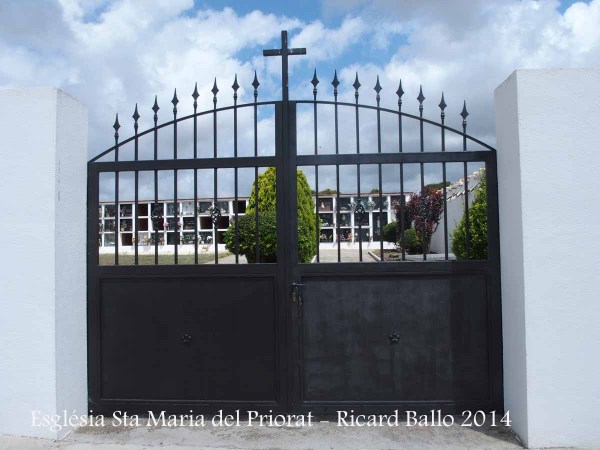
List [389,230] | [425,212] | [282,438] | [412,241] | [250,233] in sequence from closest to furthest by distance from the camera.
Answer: [282,438] < [425,212] < [250,233] < [412,241] < [389,230]

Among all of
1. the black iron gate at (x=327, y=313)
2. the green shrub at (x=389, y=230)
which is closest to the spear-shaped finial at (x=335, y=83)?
the black iron gate at (x=327, y=313)

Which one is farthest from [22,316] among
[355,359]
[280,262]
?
[355,359]

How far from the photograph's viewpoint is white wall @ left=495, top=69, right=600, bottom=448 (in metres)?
3.32

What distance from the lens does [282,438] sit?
3.52 m

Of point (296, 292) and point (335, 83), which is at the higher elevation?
point (335, 83)

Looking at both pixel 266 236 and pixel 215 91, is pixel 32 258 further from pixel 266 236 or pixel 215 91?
pixel 266 236

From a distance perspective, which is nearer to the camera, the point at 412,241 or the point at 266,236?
the point at 266,236

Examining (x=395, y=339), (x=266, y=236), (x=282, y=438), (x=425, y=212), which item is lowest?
(x=282, y=438)

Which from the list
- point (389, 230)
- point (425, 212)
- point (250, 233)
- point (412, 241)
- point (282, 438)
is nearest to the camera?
point (282, 438)

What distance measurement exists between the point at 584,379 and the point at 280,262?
2369mm

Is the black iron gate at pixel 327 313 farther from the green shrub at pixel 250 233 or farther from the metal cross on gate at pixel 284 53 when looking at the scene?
the green shrub at pixel 250 233

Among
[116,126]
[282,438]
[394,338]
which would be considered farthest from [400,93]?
[282,438]

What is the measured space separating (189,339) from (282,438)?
1099 millimetres

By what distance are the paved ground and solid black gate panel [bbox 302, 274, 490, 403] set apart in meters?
0.28
